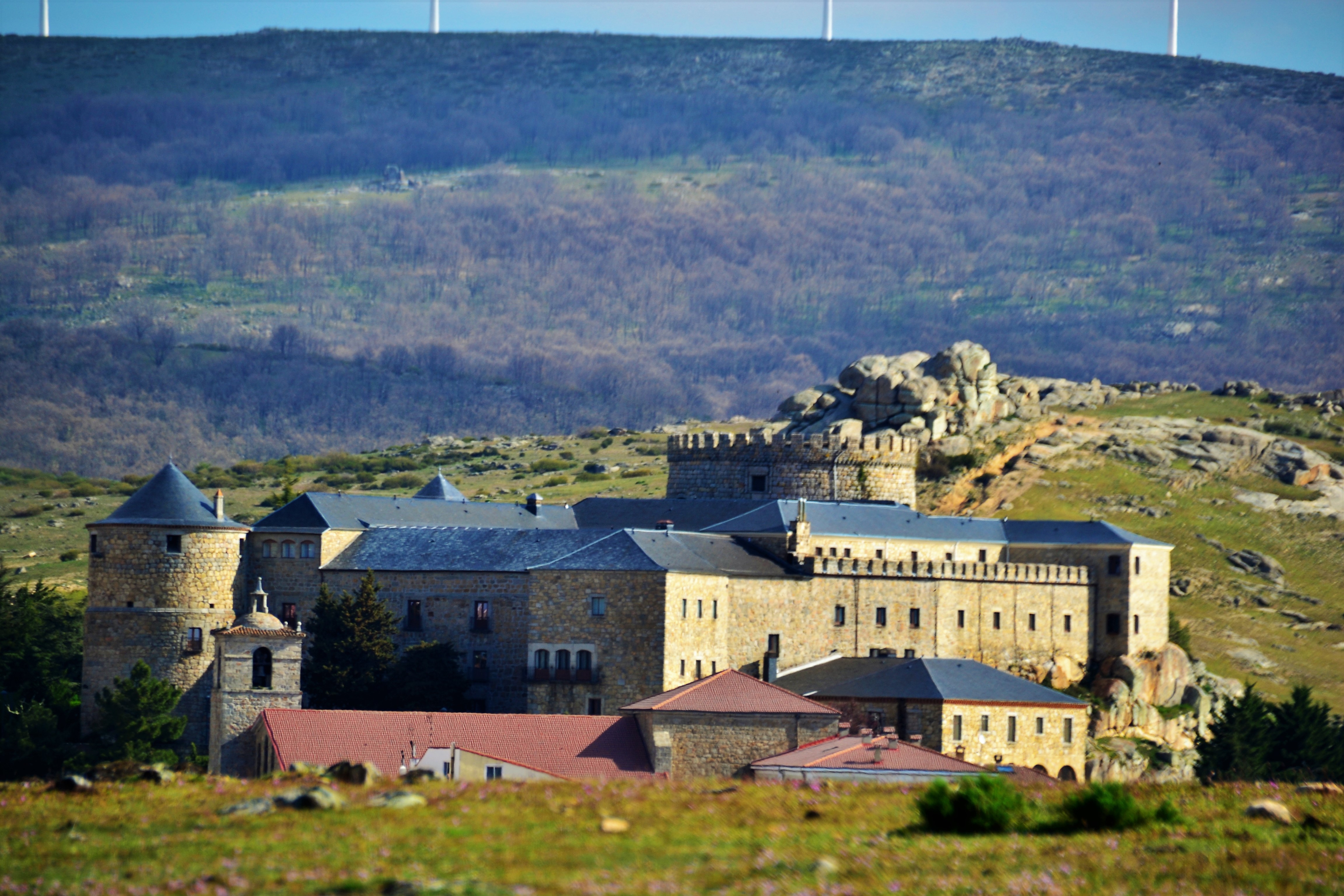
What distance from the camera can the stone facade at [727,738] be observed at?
2362 inches

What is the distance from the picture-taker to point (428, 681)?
69562mm

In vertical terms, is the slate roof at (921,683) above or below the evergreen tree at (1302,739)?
above

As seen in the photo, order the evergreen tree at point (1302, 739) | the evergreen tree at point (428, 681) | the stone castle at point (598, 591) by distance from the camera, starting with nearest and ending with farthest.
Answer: the stone castle at point (598, 591) < the evergreen tree at point (428, 681) < the evergreen tree at point (1302, 739)

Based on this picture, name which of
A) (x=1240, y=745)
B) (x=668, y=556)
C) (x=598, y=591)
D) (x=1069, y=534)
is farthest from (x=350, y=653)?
(x=1240, y=745)

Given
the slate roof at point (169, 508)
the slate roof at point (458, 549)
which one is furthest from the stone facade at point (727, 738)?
the slate roof at point (169, 508)

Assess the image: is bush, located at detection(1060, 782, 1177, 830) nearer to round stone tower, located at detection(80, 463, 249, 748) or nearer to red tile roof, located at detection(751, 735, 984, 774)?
red tile roof, located at detection(751, 735, 984, 774)

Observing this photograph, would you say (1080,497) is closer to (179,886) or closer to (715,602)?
(715,602)

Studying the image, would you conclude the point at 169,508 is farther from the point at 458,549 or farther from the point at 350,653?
the point at 458,549

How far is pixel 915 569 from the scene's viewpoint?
252 ft

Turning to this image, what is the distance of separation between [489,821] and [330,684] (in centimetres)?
4036

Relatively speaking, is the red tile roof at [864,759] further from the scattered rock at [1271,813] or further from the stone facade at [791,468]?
the stone facade at [791,468]

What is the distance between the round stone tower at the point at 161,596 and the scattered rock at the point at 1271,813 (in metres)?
43.4

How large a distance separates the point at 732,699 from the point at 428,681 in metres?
13.1

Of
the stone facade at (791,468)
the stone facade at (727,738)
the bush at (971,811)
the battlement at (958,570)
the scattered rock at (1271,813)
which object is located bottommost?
the stone facade at (727,738)
